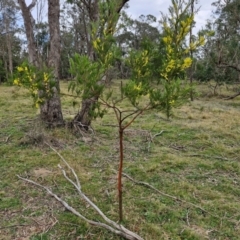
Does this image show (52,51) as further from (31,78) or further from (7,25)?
(7,25)

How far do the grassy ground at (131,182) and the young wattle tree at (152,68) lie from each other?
110cm

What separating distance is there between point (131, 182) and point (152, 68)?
61.3 inches

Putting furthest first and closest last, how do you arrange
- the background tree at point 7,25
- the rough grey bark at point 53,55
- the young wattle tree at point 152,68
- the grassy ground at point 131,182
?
the background tree at point 7,25
the rough grey bark at point 53,55
the grassy ground at point 131,182
the young wattle tree at point 152,68

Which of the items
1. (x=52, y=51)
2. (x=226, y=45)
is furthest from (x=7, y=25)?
(x=52, y=51)

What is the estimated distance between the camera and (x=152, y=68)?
201 cm

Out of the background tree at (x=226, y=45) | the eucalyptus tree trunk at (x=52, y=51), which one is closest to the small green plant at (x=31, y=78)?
the eucalyptus tree trunk at (x=52, y=51)

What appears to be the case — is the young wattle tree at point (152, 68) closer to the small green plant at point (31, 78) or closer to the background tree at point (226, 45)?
the small green plant at point (31, 78)

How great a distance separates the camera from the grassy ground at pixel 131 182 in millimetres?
2332

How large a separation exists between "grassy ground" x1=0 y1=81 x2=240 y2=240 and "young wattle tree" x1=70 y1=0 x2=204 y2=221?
1104 mm

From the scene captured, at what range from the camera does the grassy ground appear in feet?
7.65

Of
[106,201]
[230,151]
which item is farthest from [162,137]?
[106,201]

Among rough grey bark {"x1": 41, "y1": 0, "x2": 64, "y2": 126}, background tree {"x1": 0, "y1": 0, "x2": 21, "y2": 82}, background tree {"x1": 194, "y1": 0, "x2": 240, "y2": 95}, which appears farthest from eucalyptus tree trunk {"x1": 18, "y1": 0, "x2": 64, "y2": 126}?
background tree {"x1": 0, "y1": 0, "x2": 21, "y2": 82}

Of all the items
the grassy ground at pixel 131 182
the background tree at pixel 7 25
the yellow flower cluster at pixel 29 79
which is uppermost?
the background tree at pixel 7 25

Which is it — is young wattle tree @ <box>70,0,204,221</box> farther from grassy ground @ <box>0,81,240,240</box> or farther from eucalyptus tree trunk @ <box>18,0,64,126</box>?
eucalyptus tree trunk @ <box>18,0,64,126</box>
